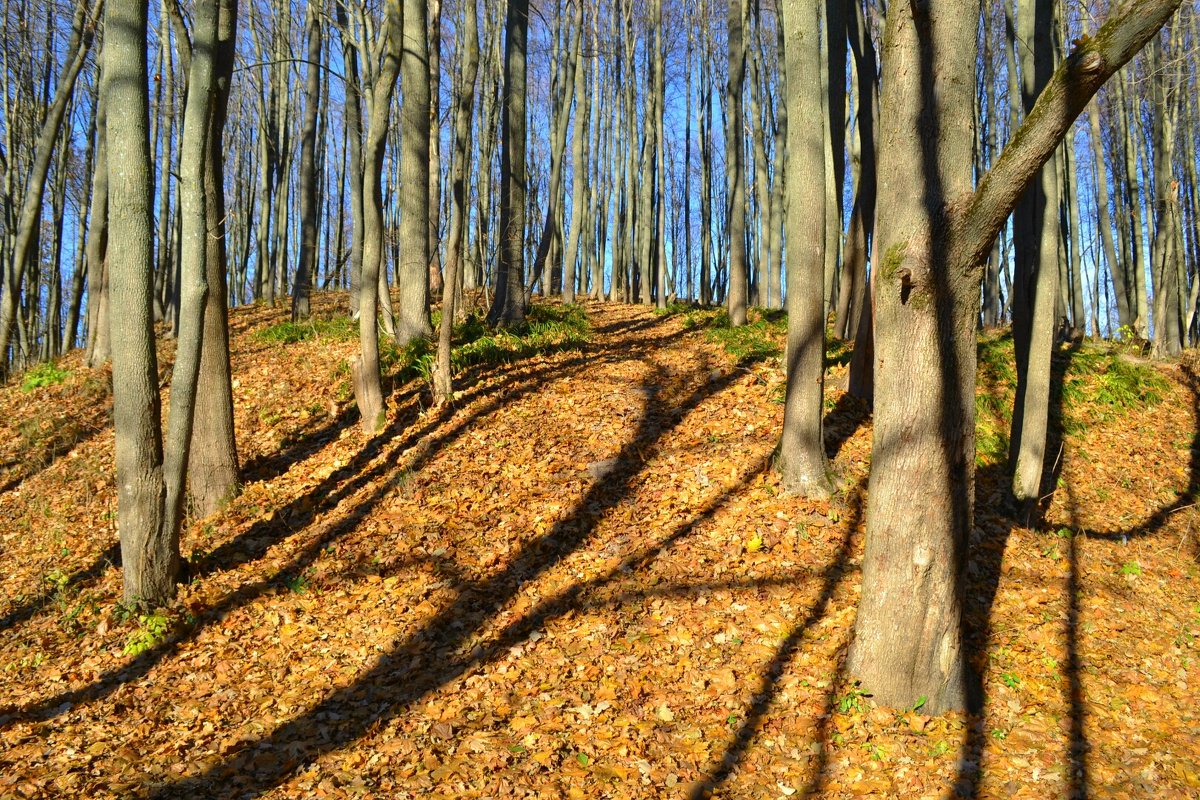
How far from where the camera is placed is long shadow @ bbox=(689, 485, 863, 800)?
423 cm

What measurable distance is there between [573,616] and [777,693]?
166cm

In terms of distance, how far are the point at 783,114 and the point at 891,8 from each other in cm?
1666

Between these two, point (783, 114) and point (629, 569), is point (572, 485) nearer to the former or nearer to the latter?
point (629, 569)

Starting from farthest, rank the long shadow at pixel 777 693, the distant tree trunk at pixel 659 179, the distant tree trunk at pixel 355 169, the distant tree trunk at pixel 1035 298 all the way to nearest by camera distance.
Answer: the distant tree trunk at pixel 659 179 → the distant tree trunk at pixel 355 169 → the distant tree trunk at pixel 1035 298 → the long shadow at pixel 777 693

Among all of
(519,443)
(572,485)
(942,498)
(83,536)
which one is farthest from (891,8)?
(83,536)

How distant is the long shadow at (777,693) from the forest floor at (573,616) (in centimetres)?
2

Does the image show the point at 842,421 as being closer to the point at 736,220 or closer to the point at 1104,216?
the point at 736,220

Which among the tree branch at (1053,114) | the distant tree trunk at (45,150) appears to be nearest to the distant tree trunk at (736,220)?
the tree branch at (1053,114)

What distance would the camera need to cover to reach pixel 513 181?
1252 cm

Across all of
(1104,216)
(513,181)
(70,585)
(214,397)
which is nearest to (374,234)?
(214,397)

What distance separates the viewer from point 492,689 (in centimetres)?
505

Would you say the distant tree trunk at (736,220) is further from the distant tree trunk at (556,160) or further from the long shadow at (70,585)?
the long shadow at (70,585)

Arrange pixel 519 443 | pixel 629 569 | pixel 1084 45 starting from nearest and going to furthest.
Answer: pixel 1084 45
pixel 629 569
pixel 519 443

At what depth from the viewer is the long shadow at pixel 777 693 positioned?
4230 mm
